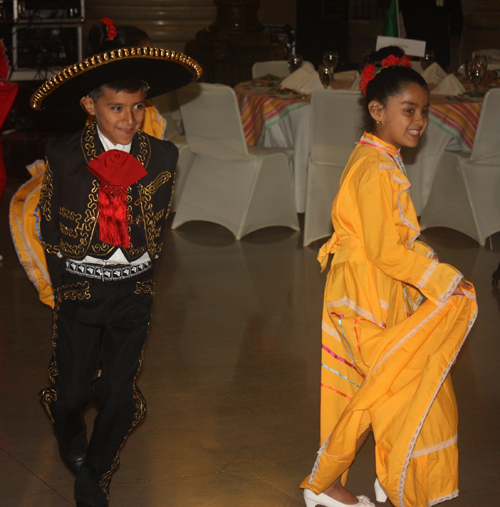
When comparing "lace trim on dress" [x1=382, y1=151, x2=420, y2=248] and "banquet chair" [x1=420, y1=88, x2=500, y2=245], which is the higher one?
"lace trim on dress" [x1=382, y1=151, x2=420, y2=248]

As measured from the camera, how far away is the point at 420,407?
1827 mm

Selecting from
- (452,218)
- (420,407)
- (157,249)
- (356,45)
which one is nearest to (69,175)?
(157,249)

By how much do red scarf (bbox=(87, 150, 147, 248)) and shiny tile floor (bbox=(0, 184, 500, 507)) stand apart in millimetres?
799

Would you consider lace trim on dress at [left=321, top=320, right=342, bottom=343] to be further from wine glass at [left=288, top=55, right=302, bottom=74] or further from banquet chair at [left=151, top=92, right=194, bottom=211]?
wine glass at [left=288, top=55, right=302, bottom=74]

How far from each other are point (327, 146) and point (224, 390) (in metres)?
2.14

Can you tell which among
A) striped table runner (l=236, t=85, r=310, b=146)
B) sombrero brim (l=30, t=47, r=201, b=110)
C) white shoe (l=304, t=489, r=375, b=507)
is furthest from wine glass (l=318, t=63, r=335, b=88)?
white shoe (l=304, t=489, r=375, b=507)

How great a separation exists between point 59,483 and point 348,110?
9.32 ft

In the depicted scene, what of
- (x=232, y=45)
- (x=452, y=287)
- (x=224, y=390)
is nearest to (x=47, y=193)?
(x=452, y=287)

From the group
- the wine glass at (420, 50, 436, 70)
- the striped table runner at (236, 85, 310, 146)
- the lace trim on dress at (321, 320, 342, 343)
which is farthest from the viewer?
the wine glass at (420, 50, 436, 70)

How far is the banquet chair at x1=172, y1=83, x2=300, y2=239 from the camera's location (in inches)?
182

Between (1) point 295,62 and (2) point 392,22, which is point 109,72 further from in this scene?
(2) point 392,22

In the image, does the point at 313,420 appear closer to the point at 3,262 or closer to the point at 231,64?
the point at 3,262

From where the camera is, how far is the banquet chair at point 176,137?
514 centimetres

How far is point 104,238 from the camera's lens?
74.9 inches
